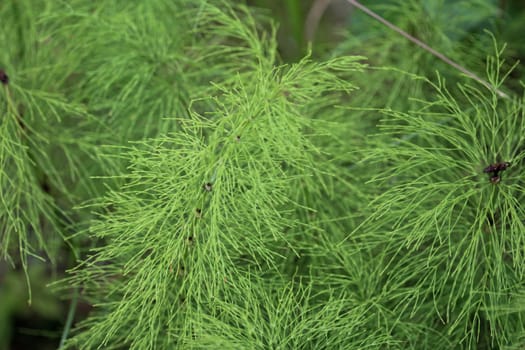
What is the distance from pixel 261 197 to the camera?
104 cm

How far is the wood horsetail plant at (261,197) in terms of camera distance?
102 cm

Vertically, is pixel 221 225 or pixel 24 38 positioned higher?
pixel 24 38

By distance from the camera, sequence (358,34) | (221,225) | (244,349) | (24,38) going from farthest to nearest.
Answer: (358,34), (24,38), (221,225), (244,349)

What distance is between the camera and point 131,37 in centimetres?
140

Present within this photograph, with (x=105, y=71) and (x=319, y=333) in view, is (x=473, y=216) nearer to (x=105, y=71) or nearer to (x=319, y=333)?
(x=319, y=333)

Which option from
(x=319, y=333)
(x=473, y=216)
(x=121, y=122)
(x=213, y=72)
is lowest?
(x=319, y=333)

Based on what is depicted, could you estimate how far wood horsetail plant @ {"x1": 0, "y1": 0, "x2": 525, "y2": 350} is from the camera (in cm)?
102

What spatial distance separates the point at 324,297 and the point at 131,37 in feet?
2.31

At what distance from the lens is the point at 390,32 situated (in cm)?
150

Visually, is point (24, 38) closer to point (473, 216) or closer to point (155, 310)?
point (155, 310)

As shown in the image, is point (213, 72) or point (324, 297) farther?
point (213, 72)

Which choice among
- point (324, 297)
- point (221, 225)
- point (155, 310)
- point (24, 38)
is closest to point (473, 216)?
point (324, 297)

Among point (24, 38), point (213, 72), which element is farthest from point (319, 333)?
point (24, 38)

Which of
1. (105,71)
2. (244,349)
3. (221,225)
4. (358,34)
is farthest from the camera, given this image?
(358,34)
